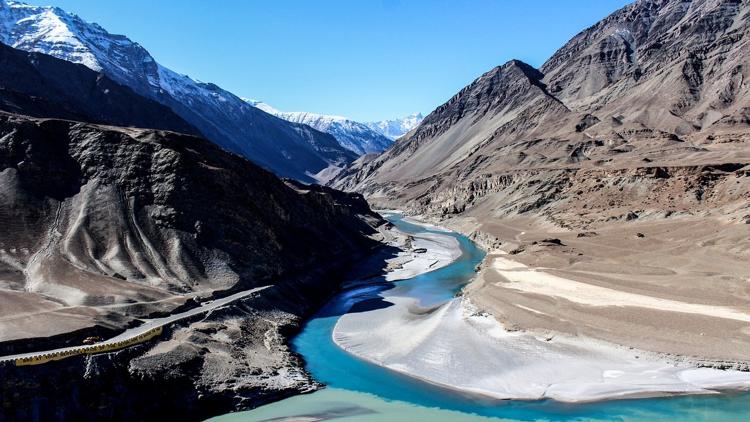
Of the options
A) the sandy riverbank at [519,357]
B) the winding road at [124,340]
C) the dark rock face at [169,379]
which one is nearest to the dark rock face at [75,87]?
the winding road at [124,340]

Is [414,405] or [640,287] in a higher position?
[640,287]

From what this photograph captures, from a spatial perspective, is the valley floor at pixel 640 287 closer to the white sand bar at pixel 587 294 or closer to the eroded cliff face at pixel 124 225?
the white sand bar at pixel 587 294

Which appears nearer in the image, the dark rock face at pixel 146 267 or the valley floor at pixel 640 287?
the dark rock face at pixel 146 267

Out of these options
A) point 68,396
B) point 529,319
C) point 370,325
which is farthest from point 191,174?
point 529,319

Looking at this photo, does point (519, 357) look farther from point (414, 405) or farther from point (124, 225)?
point (124, 225)

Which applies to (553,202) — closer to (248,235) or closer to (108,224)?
(248,235)

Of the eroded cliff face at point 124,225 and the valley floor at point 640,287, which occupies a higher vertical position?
the eroded cliff face at point 124,225

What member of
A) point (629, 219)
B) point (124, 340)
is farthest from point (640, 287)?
point (124, 340)

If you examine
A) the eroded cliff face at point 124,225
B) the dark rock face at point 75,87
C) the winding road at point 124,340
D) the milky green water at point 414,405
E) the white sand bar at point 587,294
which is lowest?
the milky green water at point 414,405

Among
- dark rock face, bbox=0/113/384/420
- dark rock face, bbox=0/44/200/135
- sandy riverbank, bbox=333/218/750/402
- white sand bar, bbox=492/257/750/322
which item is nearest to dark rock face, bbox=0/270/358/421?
dark rock face, bbox=0/113/384/420
